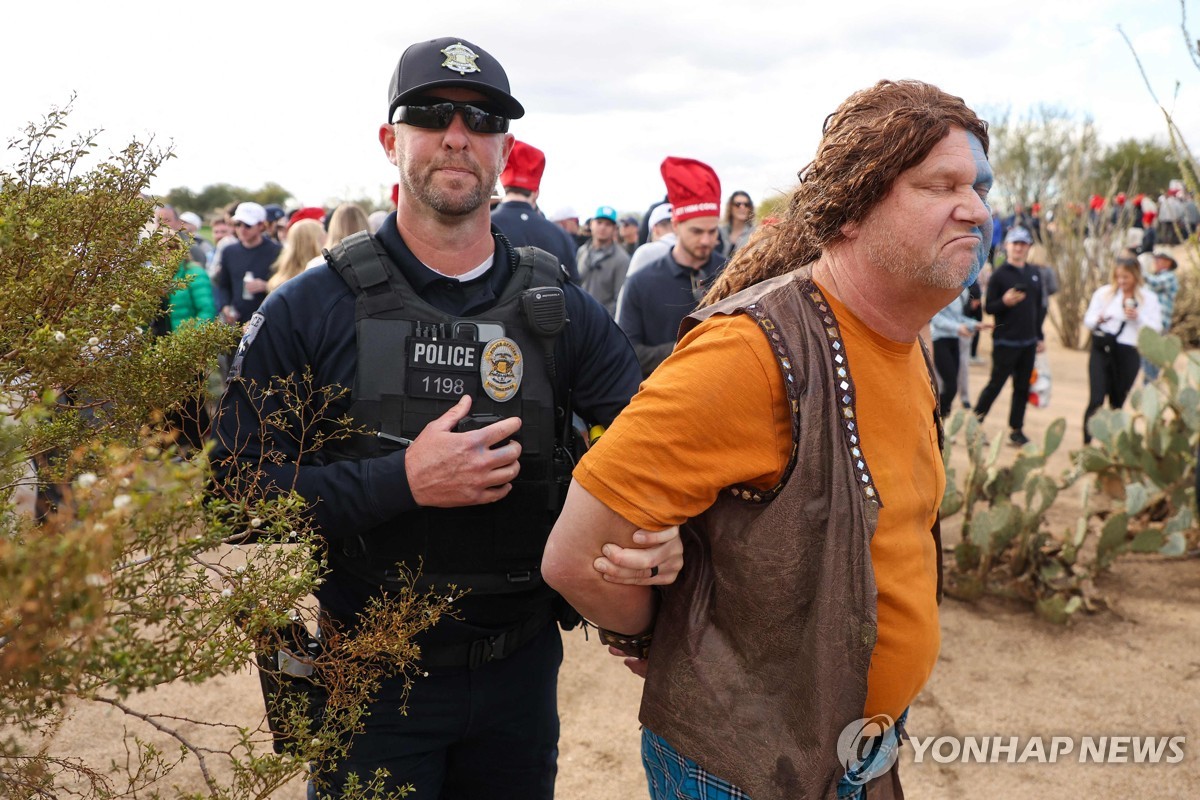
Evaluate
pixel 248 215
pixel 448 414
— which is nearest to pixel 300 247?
pixel 248 215

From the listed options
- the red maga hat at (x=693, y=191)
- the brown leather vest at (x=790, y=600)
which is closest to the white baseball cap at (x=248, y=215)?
the red maga hat at (x=693, y=191)

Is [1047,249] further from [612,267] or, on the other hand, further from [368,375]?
[368,375]

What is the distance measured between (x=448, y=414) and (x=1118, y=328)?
804cm

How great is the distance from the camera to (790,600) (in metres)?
1.58

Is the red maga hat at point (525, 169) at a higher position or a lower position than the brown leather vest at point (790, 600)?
higher

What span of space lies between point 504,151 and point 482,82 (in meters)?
0.17

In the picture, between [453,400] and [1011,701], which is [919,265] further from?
[1011,701]

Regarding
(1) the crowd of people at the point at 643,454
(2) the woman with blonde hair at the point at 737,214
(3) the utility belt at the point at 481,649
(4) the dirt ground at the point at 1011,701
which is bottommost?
(4) the dirt ground at the point at 1011,701

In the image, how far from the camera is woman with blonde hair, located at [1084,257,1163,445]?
836 centimetres

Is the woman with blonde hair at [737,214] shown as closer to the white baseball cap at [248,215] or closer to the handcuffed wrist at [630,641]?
the white baseball cap at [248,215]

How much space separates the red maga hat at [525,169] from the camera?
613 cm

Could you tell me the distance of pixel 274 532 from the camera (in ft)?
3.57

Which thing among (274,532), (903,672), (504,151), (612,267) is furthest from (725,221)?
(274,532)

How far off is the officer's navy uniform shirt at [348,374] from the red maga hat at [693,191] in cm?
297
